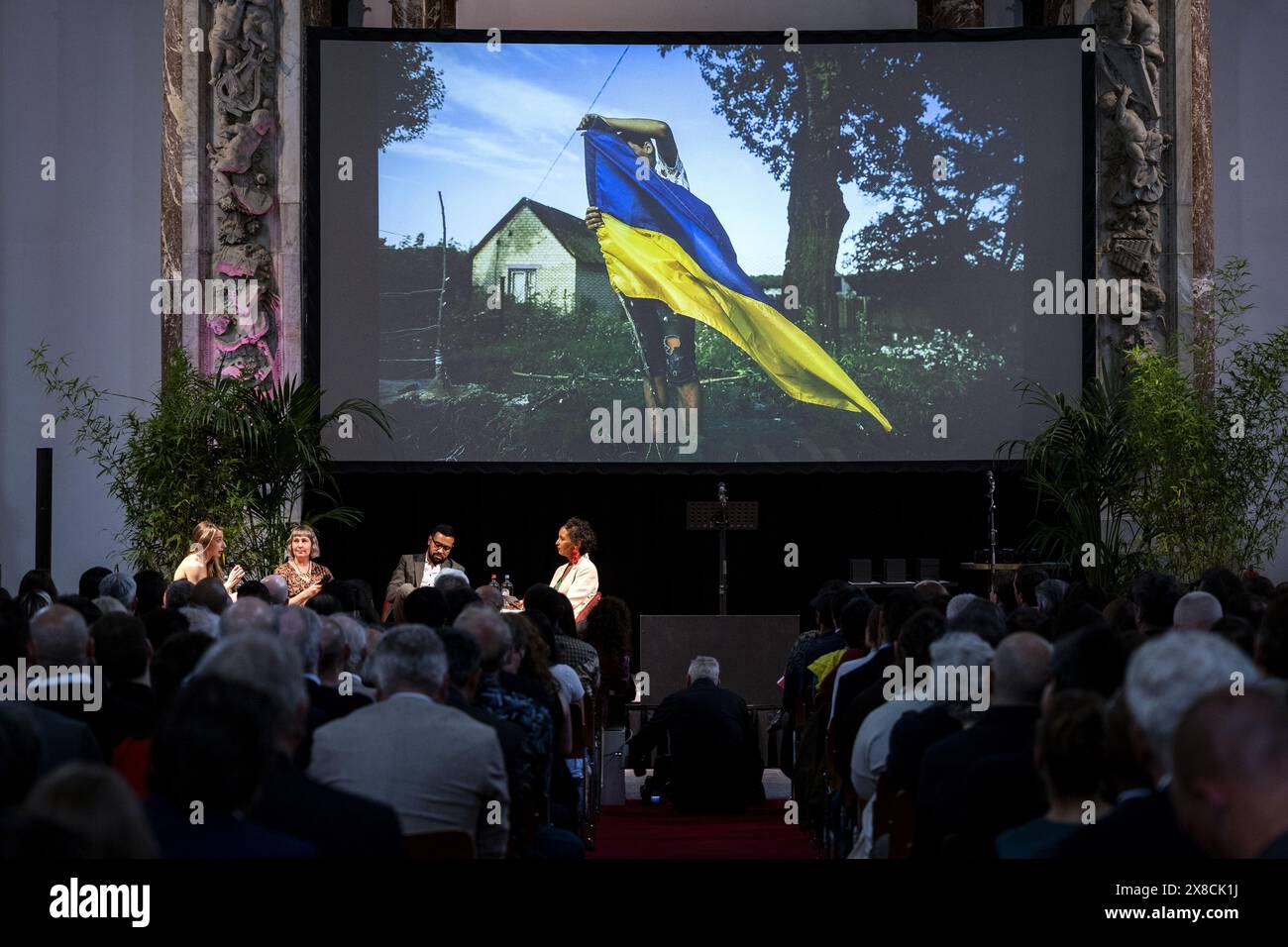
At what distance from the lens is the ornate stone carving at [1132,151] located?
11.5 m

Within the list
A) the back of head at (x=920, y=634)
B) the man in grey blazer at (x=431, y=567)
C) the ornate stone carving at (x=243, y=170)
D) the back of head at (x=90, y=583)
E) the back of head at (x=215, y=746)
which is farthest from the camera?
the ornate stone carving at (x=243, y=170)

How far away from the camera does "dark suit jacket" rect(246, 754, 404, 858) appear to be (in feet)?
9.30

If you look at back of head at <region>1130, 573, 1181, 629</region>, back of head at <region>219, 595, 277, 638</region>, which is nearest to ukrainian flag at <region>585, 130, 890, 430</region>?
back of head at <region>1130, 573, 1181, 629</region>

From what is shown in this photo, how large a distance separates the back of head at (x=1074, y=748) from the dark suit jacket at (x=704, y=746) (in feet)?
16.5

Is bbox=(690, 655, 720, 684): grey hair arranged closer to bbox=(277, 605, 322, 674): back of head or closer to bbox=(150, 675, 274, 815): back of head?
bbox=(277, 605, 322, 674): back of head

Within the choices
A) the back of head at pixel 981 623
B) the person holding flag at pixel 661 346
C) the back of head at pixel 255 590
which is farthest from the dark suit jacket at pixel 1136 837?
the person holding flag at pixel 661 346

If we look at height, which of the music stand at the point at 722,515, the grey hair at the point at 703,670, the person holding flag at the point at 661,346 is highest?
the person holding flag at the point at 661,346

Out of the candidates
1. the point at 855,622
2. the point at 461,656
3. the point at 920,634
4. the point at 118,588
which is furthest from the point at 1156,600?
the point at 118,588

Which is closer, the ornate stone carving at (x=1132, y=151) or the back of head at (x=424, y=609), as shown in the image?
the back of head at (x=424, y=609)

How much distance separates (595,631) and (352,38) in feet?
19.1

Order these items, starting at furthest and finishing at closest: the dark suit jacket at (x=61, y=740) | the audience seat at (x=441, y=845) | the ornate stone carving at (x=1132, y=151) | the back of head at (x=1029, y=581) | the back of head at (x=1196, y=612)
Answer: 1. the ornate stone carving at (x=1132, y=151)
2. the back of head at (x=1029, y=581)
3. the back of head at (x=1196, y=612)
4. the dark suit jacket at (x=61, y=740)
5. the audience seat at (x=441, y=845)

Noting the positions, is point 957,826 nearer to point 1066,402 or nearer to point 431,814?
point 431,814

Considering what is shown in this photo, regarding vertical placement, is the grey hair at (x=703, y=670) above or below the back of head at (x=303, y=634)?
below

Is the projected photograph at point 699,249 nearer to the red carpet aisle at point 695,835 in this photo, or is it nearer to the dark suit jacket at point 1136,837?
the red carpet aisle at point 695,835
